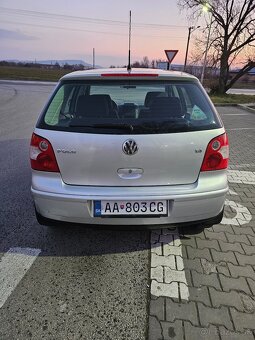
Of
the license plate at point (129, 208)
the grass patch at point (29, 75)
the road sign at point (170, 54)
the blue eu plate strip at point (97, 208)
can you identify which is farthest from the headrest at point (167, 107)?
the grass patch at point (29, 75)

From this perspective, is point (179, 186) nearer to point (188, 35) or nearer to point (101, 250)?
point (101, 250)

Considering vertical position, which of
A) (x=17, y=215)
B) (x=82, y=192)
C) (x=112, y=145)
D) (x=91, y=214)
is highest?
(x=112, y=145)

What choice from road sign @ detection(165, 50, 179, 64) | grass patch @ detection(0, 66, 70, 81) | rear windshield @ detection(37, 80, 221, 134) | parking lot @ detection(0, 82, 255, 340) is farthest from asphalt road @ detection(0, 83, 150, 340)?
grass patch @ detection(0, 66, 70, 81)

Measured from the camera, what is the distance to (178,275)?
2531 mm

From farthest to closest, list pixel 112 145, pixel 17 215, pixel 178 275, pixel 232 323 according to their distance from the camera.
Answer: pixel 17 215
pixel 178 275
pixel 112 145
pixel 232 323

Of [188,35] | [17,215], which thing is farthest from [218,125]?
[188,35]

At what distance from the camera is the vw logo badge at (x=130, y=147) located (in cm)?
237

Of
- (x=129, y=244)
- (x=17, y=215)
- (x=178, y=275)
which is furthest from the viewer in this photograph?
(x=17, y=215)

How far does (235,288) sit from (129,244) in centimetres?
104

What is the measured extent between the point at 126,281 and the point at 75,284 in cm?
41

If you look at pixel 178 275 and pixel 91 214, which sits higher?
pixel 91 214

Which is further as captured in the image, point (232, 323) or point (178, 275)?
point (178, 275)

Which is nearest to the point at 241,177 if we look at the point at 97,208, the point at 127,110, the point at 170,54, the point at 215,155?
the point at 215,155

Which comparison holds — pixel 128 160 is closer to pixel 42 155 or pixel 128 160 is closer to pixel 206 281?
pixel 42 155
